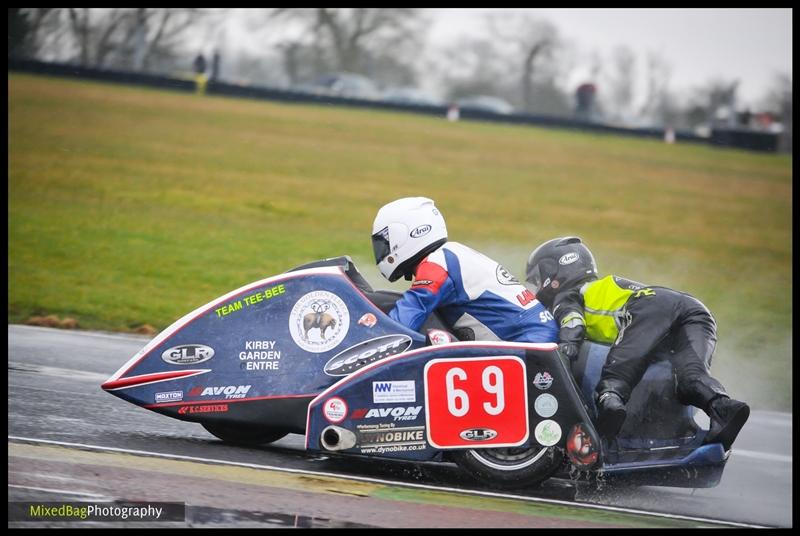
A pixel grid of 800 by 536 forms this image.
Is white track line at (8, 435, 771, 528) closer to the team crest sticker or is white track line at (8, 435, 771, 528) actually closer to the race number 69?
the race number 69

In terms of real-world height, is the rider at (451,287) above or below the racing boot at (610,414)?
above

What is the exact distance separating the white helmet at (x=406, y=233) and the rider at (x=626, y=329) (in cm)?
85

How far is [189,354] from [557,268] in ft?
7.92

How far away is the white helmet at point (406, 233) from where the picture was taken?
21.8ft

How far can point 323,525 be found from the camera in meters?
5.11

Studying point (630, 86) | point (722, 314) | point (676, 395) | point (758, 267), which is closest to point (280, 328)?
point (676, 395)

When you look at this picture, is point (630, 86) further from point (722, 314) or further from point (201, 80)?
point (722, 314)

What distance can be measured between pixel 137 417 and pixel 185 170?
1419 centimetres

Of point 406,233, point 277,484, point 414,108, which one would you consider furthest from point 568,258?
point 414,108

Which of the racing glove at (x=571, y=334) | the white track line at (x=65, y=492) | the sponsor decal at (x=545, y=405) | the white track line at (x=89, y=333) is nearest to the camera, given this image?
the white track line at (x=65, y=492)

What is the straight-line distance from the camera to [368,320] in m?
6.37

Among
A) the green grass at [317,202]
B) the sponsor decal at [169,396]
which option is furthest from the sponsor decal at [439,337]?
the green grass at [317,202]

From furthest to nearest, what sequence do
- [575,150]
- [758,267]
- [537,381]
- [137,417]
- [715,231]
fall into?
[575,150]
[715,231]
[758,267]
[137,417]
[537,381]

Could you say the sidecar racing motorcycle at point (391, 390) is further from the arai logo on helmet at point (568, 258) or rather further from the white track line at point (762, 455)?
the white track line at point (762, 455)
